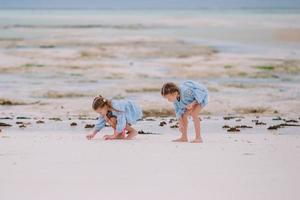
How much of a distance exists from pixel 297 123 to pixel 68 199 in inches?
273

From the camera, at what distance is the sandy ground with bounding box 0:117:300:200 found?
6027mm

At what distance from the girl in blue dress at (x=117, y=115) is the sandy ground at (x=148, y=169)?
380mm

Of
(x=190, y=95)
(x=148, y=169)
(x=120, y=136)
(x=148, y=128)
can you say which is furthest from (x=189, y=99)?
(x=148, y=169)

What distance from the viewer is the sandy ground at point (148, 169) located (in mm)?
6027

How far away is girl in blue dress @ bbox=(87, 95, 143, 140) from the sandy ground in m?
0.38

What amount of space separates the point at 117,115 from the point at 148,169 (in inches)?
107

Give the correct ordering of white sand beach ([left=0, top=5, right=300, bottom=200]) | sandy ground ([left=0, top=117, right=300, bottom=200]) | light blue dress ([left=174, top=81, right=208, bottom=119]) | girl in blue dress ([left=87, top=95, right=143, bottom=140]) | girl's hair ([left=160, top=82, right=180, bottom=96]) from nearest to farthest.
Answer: sandy ground ([left=0, top=117, right=300, bottom=200])
white sand beach ([left=0, top=5, right=300, bottom=200])
girl's hair ([left=160, top=82, right=180, bottom=96])
girl in blue dress ([left=87, top=95, right=143, bottom=140])
light blue dress ([left=174, top=81, right=208, bottom=119])

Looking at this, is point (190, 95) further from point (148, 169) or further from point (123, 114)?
point (148, 169)

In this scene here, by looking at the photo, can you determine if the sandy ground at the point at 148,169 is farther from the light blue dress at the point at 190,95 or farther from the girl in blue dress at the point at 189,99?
the light blue dress at the point at 190,95

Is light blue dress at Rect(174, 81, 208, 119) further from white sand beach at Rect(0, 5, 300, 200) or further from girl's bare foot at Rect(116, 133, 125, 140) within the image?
girl's bare foot at Rect(116, 133, 125, 140)

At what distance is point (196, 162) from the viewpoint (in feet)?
23.5

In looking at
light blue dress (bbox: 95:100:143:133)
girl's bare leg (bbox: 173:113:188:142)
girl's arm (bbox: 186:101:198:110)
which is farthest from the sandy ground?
girl's arm (bbox: 186:101:198:110)

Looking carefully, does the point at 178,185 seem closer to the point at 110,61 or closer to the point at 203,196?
the point at 203,196

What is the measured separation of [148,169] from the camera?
683cm
